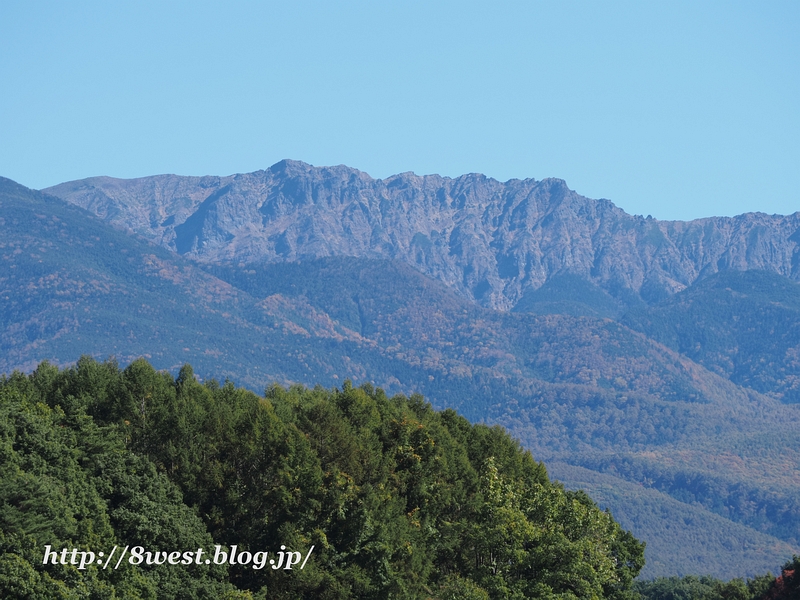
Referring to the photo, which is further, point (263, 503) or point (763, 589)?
point (763, 589)

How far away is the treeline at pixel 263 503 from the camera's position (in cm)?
7144

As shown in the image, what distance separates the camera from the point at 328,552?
83312mm

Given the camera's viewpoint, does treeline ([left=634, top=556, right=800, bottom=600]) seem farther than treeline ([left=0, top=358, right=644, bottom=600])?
Yes

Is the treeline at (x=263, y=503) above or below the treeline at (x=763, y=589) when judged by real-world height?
above

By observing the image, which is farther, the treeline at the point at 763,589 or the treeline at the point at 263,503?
the treeline at the point at 763,589

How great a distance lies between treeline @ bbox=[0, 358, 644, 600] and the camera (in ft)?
234

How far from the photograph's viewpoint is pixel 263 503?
85812mm

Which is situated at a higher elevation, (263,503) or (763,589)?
(263,503)

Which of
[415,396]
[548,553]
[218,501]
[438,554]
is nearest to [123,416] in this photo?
[218,501]

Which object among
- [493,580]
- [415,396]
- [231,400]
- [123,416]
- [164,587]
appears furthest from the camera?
[415,396]

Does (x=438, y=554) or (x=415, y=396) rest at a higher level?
(x=415, y=396)

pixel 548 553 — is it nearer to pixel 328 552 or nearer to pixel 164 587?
pixel 328 552

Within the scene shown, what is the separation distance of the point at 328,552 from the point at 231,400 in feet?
76.0

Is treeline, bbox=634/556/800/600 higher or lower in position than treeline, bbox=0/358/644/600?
lower
